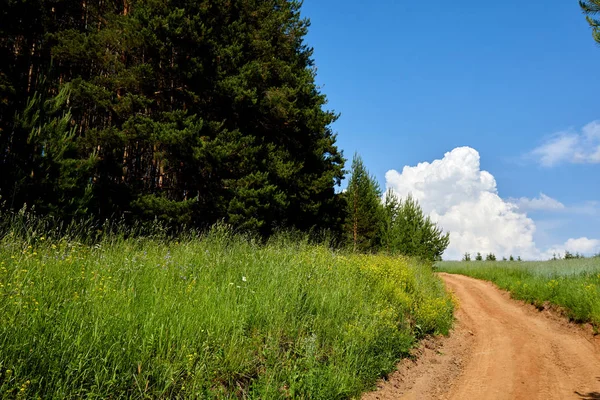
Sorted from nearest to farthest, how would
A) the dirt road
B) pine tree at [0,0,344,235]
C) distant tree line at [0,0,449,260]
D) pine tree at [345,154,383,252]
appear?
the dirt road
distant tree line at [0,0,449,260]
pine tree at [0,0,344,235]
pine tree at [345,154,383,252]

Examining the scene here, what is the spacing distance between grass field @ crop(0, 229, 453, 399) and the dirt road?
0.55 metres

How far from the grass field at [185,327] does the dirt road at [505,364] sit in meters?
0.55

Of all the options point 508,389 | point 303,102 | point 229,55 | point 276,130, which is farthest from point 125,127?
point 508,389

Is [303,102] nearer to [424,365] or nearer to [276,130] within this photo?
[276,130]

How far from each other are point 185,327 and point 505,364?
6.80 metres

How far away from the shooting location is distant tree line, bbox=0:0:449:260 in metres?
11.9

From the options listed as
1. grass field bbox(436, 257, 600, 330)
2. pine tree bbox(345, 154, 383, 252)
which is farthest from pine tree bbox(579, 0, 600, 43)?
pine tree bbox(345, 154, 383, 252)

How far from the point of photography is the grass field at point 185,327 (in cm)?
345

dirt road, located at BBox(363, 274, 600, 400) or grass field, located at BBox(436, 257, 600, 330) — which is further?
grass field, located at BBox(436, 257, 600, 330)

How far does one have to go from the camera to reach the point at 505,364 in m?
7.62

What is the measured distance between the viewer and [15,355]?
3.26 metres

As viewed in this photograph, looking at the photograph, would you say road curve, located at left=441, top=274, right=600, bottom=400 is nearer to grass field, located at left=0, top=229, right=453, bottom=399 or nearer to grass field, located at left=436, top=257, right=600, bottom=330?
grass field, located at left=436, top=257, right=600, bottom=330

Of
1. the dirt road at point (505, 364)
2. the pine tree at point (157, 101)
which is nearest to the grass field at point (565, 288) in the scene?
the dirt road at point (505, 364)

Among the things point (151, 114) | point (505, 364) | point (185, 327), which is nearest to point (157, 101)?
point (151, 114)
